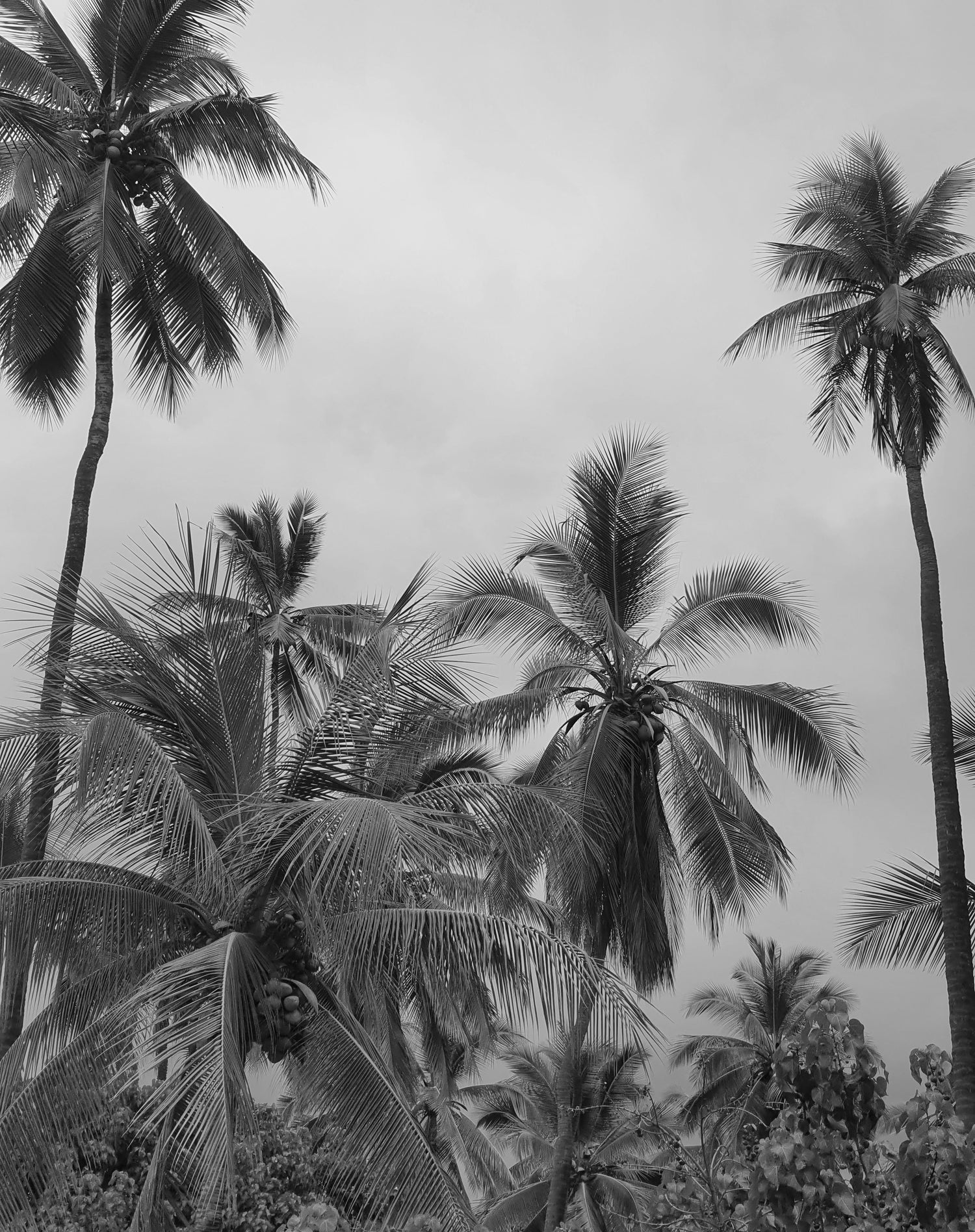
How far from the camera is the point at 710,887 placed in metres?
17.4

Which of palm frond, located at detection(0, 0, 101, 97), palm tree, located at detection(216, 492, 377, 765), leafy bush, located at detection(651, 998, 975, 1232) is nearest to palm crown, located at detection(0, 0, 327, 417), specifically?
palm frond, located at detection(0, 0, 101, 97)

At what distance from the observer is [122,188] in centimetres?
1656

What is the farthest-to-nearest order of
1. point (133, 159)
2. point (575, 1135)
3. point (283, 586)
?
1. point (575, 1135)
2. point (283, 586)
3. point (133, 159)

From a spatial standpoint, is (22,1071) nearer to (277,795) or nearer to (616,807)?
(277,795)

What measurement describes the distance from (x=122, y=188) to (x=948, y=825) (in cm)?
1256

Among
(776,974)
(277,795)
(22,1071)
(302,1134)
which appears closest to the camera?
(22,1071)

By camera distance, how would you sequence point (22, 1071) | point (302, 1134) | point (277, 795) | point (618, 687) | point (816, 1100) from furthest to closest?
point (618, 687) < point (302, 1134) < point (277, 795) < point (22, 1071) < point (816, 1100)

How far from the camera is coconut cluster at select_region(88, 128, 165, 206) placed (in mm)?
16156

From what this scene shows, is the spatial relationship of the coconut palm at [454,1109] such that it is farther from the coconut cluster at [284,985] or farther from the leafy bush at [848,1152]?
the leafy bush at [848,1152]

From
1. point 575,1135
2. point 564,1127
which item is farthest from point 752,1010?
point 564,1127

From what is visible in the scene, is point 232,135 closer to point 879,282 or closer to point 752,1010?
point 879,282

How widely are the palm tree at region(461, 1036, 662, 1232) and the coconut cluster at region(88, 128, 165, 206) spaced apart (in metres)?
16.0

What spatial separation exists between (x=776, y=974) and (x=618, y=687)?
19602 millimetres

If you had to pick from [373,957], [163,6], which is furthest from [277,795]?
[163,6]
